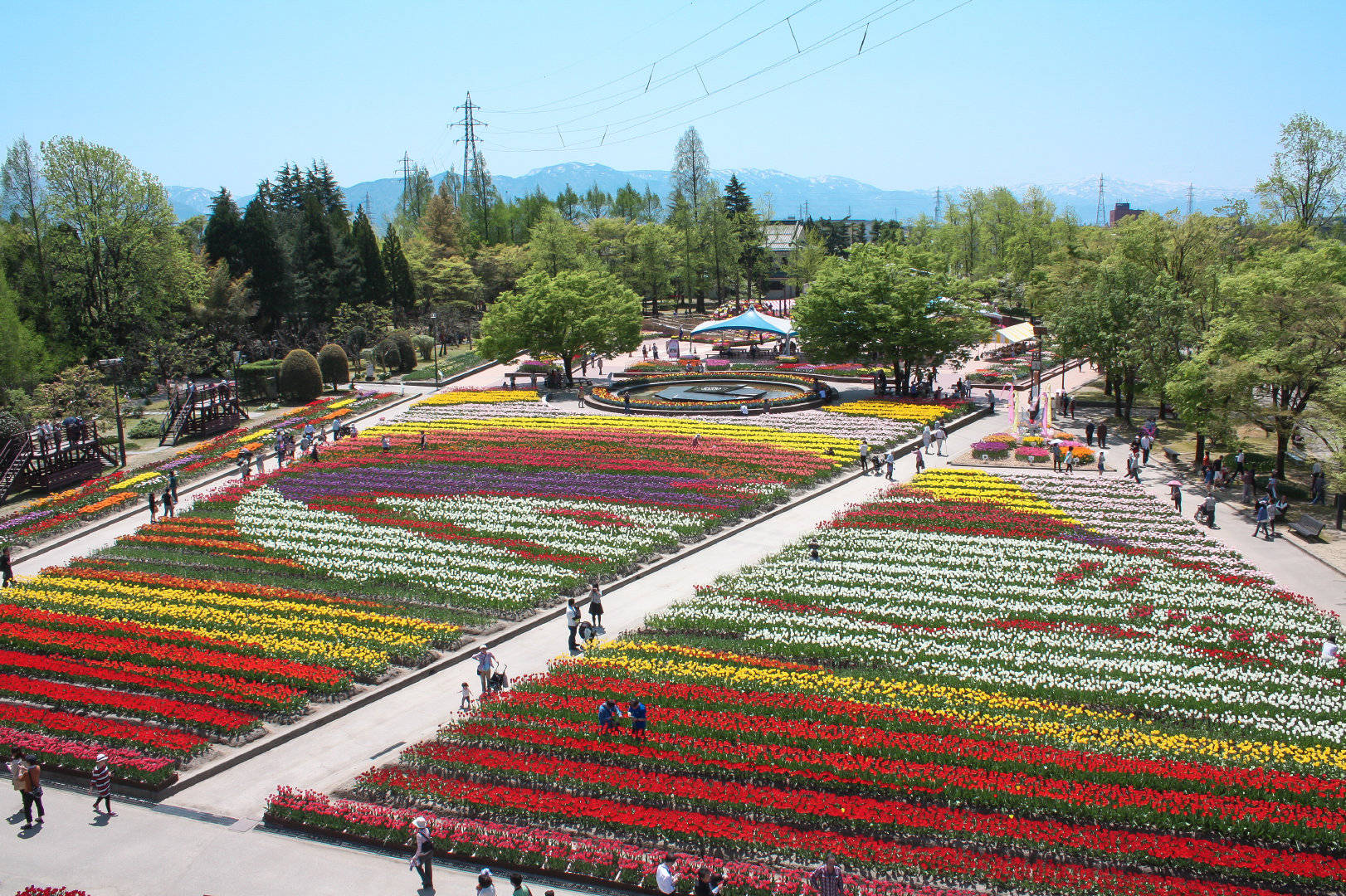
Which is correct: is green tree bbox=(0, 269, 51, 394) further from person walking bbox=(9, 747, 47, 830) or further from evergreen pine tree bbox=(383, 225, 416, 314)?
person walking bbox=(9, 747, 47, 830)

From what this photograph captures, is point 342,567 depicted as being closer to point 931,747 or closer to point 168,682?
point 168,682

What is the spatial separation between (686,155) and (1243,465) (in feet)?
279

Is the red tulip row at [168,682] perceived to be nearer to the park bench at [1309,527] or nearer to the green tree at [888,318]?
the park bench at [1309,527]

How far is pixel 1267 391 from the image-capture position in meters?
36.4

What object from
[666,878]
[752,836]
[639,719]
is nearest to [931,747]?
[752,836]

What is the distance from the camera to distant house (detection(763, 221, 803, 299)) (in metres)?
124

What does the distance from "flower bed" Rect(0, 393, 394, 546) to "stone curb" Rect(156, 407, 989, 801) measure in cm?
1945

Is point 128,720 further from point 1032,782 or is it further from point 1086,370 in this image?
point 1086,370

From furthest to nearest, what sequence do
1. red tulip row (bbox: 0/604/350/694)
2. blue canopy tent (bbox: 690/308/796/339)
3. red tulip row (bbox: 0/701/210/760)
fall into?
blue canopy tent (bbox: 690/308/796/339)
red tulip row (bbox: 0/604/350/694)
red tulip row (bbox: 0/701/210/760)

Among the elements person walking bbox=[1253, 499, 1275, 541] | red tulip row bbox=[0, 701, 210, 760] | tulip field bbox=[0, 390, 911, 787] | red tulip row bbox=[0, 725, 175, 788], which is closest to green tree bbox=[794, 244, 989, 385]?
tulip field bbox=[0, 390, 911, 787]

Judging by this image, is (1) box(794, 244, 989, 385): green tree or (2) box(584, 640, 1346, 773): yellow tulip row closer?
(2) box(584, 640, 1346, 773): yellow tulip row

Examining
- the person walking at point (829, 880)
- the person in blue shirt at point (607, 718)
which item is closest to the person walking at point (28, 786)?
the person in blue shirt at point (607, 718)

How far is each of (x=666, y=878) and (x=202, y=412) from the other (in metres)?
46.4

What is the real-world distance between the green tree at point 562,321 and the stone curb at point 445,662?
26.3 m
